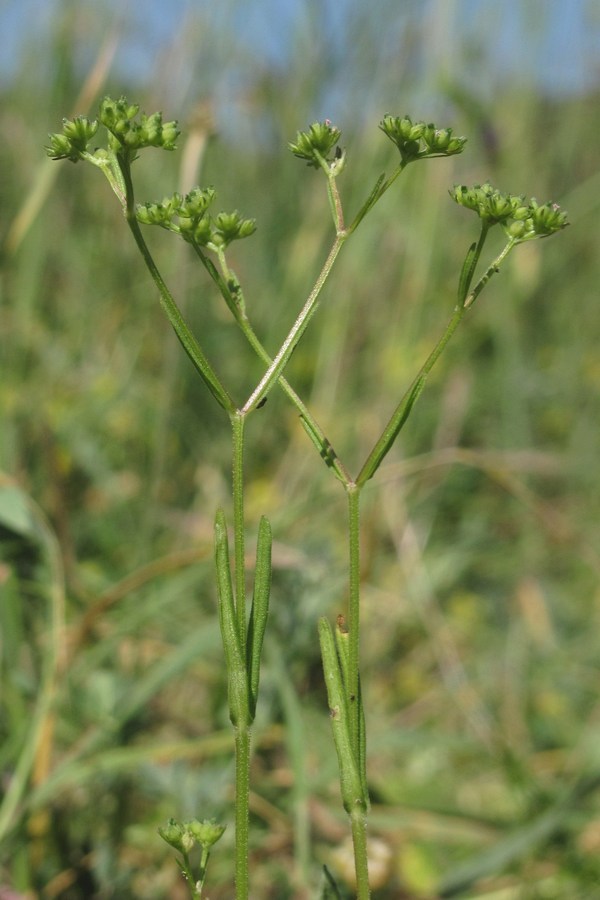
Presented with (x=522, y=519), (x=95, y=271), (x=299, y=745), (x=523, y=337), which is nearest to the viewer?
(x=299, y=745)

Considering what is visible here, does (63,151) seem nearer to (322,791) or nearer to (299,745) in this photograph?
(299,745)

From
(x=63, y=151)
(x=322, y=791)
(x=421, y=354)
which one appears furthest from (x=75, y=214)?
(x=63, y=151)

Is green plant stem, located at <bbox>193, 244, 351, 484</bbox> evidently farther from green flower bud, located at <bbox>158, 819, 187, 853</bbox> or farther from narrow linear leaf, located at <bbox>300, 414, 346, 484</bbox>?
green flower bud, located at <bbox>158, 819, 187, 853</bbox>

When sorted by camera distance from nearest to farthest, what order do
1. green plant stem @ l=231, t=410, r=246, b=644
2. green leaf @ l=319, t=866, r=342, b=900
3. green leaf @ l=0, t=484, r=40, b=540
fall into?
green plant stem @ l=231, t=410, r=246, b=644, green leaf @ l=319, t=866, r=342, b=900, green leaf @ l=0, t=484, r=40, b=540

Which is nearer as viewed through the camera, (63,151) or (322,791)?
(63,151)

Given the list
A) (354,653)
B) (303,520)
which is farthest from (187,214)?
(303,520)

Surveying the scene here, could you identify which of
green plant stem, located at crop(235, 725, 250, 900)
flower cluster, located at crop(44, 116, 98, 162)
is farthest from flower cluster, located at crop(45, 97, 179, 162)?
green plant stem, located at crop(235, 725, 250, 900)

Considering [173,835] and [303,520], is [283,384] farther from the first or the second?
[303,520]
